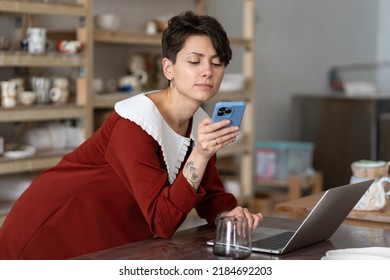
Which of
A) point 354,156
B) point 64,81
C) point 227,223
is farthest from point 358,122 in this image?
point 227,223

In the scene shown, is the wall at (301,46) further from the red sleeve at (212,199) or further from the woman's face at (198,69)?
the woman's face at (198,69)

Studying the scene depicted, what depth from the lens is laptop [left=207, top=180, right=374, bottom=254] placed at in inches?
71.7

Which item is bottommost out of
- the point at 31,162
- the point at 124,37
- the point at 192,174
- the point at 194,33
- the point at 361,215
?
the point at 31,162

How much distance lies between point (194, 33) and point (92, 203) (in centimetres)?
56

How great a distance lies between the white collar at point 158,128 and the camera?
2090 mm

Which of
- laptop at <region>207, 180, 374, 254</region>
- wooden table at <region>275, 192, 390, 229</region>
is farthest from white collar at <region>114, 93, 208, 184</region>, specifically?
wooden table at <region>275, 192, 390, 229</region>

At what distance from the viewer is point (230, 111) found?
188 cm

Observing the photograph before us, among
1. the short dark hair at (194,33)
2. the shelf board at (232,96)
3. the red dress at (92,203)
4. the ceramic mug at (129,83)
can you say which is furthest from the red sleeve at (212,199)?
the shelf board at (232,96)

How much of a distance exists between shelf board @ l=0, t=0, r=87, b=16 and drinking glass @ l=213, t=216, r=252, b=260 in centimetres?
217

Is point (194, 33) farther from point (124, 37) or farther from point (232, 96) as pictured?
point (232, 96)

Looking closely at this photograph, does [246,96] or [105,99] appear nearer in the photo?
[105,99]

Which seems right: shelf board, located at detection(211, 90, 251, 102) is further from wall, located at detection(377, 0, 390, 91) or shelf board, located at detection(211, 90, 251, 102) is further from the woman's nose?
the woman's nose

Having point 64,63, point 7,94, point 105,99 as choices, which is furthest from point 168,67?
point 105,99
